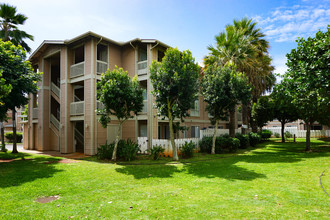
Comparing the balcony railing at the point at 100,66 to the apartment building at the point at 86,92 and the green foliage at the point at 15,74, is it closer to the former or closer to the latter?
the apartment building at the point at 86,92

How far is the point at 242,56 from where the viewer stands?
18.3 meters

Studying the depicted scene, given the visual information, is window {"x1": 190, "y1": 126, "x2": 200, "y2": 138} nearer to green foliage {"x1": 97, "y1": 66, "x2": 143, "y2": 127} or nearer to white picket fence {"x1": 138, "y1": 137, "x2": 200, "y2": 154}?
white picket fence {"x1": 138, "y1": 137, "x2": 200, "y2": 154}

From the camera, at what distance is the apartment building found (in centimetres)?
1611

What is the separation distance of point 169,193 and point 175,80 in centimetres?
659

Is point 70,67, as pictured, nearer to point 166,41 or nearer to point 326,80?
point 166,41

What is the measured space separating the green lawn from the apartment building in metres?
6.71

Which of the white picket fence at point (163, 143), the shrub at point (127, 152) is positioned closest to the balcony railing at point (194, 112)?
the white picket fence at point (163, 143)

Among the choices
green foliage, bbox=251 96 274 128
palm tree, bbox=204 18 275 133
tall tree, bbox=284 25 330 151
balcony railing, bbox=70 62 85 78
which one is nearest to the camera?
tall tree, bbox=284 25 330 151

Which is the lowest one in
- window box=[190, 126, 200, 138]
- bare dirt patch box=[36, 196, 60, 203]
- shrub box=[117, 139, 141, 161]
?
bare dirt patch box=[36, 196, 60, 203]

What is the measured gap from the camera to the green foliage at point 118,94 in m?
11.5

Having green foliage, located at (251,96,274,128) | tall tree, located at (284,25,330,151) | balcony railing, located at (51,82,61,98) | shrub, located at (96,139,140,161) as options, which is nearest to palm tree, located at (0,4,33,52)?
balcony railing, located at (51,82,61,98)

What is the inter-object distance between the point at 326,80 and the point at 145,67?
39.4 ft

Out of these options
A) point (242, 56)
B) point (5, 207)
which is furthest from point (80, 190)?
point (242, 56)

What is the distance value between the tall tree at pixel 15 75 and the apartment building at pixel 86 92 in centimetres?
374
